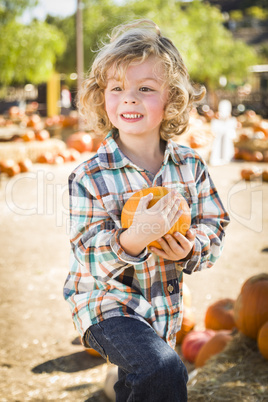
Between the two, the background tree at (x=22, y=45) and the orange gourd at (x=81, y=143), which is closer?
the orange gourd at (x=81, y=143)

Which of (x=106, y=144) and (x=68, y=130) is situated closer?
(x=106, y=144)

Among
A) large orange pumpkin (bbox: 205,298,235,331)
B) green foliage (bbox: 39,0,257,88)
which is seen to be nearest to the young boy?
large orange pumpkin (bbox: 205,298,235,331)

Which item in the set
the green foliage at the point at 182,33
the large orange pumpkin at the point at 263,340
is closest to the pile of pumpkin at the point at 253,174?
the green foliage at the point at 182,33

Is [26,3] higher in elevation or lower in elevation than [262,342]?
higher

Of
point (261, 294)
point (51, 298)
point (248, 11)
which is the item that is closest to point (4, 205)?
point (51, 298)

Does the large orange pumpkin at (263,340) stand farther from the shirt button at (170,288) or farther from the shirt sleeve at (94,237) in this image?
the shirt sleeve at (94,237)

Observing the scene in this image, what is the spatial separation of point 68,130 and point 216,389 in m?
16.2

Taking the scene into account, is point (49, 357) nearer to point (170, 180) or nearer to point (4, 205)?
point (170, 180)

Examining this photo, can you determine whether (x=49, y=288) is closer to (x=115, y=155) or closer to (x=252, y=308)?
(x=252, y=308)

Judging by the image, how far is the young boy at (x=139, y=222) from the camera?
1698mm

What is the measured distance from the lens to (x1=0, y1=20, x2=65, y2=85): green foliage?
13.6 m

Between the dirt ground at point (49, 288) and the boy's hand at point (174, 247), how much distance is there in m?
1.52

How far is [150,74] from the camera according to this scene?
6.66 feet

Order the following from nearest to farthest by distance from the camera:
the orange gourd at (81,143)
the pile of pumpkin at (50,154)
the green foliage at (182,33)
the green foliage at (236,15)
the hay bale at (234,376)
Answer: the hay bale at (234,376) → the pile of pumpkin at (50,154) → the orange gourd at (81,143) → the green foliage at (182,33) → the green foliage at (236,15)
